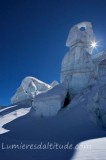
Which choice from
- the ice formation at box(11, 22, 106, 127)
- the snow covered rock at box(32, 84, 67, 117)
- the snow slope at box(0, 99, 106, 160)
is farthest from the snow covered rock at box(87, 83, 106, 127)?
the snow covered rock at box(32, 84, 67, 117)

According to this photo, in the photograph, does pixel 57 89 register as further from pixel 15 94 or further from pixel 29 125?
pixel 15 94

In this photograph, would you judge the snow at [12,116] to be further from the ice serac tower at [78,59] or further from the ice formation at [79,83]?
the ice serac tower at [78,59]

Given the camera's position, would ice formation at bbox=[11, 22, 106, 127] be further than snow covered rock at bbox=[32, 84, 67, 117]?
No

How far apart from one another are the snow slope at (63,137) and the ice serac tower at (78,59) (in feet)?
30.7

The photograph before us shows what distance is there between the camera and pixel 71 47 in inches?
1276

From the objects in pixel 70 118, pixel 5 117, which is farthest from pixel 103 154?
pixel 5 117

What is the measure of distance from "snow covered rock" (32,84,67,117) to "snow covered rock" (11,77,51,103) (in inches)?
829

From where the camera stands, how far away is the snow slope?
7406 mm

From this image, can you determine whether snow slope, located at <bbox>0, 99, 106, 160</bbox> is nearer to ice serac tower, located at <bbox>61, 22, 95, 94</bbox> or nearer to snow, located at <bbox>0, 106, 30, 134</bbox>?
snow, located at <bbox>0, 106, 30, 134</bbox>

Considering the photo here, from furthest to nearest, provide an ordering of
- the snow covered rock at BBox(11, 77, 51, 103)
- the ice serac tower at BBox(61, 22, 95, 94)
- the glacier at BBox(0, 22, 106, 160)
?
the snow covered rock at BBox(11, 77, 51, 103)
the ice serac tower at BBox(61, 22, 95, 94)
the glacier at BBox(0, 22, 106, 160)

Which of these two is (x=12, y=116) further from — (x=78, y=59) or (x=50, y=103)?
(x=78, y=59)

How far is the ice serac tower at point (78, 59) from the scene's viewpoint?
2881 centimetres

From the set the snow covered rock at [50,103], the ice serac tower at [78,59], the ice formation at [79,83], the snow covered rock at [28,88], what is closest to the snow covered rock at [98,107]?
the ice formation at [79,83]

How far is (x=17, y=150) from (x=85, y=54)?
77.9 feet
